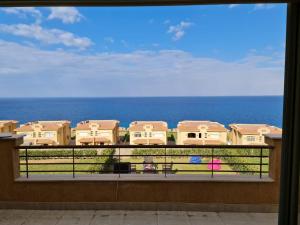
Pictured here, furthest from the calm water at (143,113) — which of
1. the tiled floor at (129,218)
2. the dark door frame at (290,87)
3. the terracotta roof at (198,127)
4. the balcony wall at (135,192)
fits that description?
the dark door frame at (290,87)

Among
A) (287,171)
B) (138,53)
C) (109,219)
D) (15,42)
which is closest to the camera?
(287,171)

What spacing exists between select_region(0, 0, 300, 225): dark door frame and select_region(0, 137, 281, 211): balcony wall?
1774 mm

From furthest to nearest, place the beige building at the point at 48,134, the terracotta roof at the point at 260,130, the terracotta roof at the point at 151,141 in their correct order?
the beige building at the point at 48,134 < the terracotta roof at the point at 151,141 < the terracotta roof at the point at 260,130

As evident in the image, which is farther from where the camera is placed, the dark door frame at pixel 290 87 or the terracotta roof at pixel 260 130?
the terracotta roof at pixel 260 130

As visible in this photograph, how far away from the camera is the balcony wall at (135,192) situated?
3.45 meters

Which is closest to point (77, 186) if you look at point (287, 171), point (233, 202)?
point (233, 202)

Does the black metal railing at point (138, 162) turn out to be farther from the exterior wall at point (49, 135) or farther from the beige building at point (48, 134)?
the exterior wall at point (49, 135)

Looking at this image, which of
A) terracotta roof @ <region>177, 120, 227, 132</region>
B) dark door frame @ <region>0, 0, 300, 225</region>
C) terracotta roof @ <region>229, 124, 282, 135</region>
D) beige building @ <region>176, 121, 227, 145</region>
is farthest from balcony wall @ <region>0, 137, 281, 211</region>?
terracotta roof @ <region>177, 120, 227, 132</region>

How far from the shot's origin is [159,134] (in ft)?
40.0

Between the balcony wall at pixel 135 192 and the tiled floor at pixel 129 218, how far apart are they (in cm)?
9

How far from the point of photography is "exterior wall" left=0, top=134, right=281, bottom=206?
3.45 metres

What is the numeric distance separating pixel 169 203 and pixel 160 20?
65.6 meters

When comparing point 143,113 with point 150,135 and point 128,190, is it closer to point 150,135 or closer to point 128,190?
point 150,135

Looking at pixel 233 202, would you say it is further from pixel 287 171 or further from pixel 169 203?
pixel 287 171
